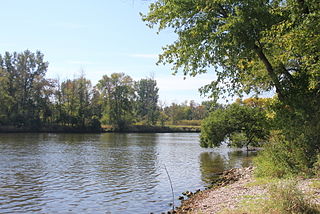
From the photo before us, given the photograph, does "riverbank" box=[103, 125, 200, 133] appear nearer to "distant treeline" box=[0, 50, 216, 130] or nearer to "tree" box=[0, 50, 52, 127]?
"distant treeline" box=[0, 50, 216, 130]

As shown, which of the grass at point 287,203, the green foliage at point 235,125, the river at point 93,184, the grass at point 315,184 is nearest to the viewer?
the grass at point 287,203

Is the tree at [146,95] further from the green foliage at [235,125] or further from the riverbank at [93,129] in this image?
the green foliage at [235,125]

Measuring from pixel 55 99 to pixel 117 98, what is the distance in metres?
19.1

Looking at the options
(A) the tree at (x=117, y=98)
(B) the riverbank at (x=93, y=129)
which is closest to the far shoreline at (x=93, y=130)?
(B) the riverbank at (x=93, y=129)

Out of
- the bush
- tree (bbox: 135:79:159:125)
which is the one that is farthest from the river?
tree (bbox: 135:79:159:125)

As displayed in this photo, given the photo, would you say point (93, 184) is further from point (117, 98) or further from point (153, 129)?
point (153, 129)

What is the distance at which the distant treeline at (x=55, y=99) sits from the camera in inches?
3093

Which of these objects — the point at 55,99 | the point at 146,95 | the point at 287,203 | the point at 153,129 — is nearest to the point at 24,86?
the point at 55,99

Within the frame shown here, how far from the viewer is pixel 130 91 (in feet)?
322

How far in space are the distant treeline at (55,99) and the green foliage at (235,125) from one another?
57.1m

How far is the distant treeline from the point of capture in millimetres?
78562

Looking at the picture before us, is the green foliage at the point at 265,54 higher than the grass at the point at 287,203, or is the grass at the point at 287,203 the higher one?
the green foliage at the point at 265,54

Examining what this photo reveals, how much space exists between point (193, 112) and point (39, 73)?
82039 mm

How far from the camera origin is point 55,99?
87.7m
